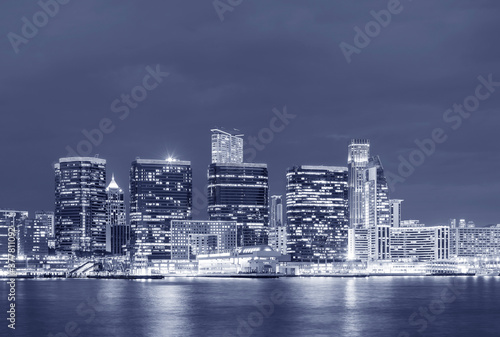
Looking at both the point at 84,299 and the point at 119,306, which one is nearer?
the point at 119,306

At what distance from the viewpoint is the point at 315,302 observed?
132 meters

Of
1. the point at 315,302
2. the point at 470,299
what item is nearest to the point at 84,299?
the point at 315,302

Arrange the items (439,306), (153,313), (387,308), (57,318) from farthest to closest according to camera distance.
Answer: (439,306), (387,308), (153,313), (57,318)

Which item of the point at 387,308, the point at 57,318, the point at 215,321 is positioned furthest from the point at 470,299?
Result: the point at 57,318

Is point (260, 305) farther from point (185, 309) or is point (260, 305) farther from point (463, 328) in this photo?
point (463, 328)

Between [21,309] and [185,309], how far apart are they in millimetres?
24062

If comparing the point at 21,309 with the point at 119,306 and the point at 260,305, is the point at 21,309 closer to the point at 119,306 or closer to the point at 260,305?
the point at 119,306

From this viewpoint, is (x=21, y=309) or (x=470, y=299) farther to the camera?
(x=470, y=299)

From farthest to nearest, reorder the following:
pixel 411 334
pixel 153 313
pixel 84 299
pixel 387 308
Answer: pixel 84 299, pixel 387 308, pixel 153 313, pixel 411 334

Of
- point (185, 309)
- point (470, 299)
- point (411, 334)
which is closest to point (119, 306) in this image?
point (185, 309)

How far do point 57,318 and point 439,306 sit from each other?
2414 inches

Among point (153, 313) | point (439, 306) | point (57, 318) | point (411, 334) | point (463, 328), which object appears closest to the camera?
point (411, 334)

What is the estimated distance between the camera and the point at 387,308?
121 meters

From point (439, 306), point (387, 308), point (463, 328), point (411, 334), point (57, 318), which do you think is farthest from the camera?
point (439, 306)
